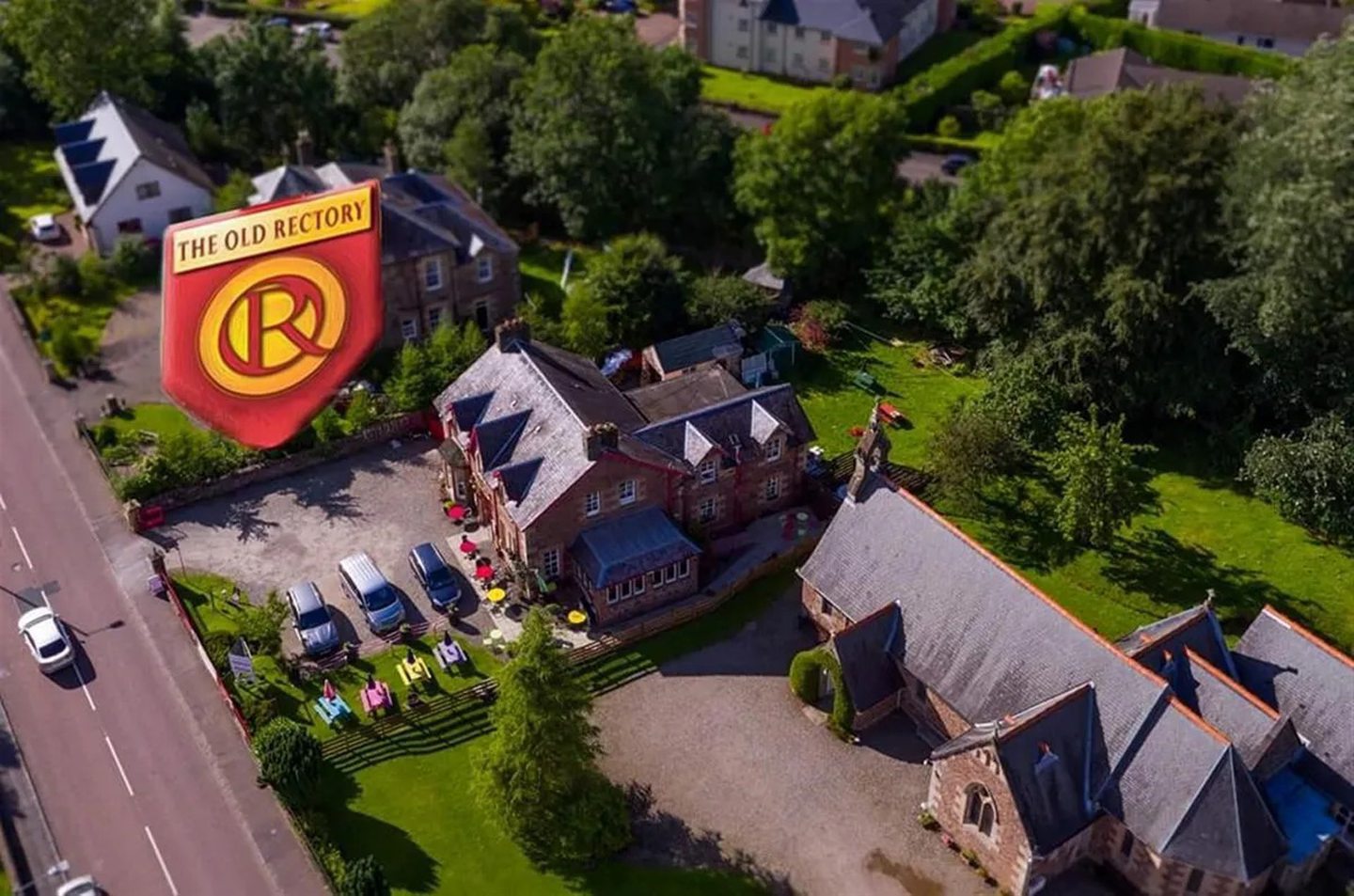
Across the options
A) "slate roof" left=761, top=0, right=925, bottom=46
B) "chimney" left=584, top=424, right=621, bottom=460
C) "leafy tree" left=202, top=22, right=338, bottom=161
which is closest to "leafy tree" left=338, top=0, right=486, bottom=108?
"leafy tree" left=202, top=22, right=338, bottom=161

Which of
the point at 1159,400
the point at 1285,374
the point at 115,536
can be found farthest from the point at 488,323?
the point at 1285,374

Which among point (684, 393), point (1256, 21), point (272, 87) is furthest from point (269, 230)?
point (1256, 21)

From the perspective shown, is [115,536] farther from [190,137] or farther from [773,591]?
[190,137]

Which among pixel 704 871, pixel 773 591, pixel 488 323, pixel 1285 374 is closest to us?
pixel 704 871

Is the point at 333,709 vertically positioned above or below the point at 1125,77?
below

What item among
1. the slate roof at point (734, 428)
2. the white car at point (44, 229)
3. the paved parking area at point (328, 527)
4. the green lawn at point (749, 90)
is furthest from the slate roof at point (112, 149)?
the slate roof at point (734, 428)

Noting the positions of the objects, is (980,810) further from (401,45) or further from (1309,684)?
(401,45)
